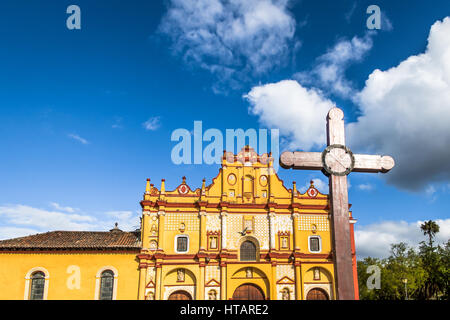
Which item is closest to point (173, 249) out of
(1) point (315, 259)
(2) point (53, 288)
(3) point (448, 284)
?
(2) point (53, 288)

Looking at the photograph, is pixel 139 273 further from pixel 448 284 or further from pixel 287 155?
Result: pixel 448 284

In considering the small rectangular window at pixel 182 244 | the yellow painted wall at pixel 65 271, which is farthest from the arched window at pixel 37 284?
the small rectangular window at pixel 182 244

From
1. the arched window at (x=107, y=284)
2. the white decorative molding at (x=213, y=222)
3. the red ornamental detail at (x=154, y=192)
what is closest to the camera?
the arched window at (x=107, y=284)

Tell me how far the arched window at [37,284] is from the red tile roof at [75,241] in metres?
1.73

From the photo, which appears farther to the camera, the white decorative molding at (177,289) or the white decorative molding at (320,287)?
the white decorative molding at (320,287)

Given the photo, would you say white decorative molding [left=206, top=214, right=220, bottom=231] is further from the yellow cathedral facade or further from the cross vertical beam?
the cross vertical beam

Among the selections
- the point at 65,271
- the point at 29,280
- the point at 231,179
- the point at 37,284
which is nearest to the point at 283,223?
the point at 231,179

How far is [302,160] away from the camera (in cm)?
687

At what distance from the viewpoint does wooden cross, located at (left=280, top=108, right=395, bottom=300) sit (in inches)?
246

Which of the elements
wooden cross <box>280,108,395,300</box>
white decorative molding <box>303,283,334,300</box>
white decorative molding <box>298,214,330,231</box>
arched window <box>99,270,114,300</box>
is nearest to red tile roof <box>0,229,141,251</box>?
arched window <box>99,270,114,300</box>

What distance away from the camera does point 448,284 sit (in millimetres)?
33375

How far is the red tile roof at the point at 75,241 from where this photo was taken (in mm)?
24719

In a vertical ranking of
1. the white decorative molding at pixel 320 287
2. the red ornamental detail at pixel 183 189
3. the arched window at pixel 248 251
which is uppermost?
the red ornamental detail at pixel 183 189

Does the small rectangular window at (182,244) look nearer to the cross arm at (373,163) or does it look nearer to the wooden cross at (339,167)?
the wooden cross at (339,167)
